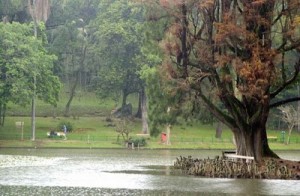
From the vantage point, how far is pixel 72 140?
75125mm

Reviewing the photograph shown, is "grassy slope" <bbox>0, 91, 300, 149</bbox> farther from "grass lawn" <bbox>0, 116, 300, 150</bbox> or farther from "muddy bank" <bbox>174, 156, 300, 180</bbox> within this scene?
"muddy bank" <bbox>174, 156, 300, 180</bbox>

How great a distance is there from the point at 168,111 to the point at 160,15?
47.6 feet

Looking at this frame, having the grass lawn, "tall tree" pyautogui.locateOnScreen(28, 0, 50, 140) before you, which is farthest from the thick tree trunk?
"tall tree" pyautogui.locateOnScreen(28, 0, 50, 140)

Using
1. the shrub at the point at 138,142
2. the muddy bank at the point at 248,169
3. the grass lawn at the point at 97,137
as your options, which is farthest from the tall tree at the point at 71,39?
the muddy bank at the point at 248,169

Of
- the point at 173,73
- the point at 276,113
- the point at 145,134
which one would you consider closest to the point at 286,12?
the point at 173,73

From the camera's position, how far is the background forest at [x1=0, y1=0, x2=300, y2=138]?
58375 millimetres

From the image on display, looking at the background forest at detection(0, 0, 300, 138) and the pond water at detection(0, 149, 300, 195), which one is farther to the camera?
the background forest at detection(0, 0, 300, 138)

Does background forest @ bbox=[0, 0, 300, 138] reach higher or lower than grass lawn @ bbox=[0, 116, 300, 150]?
higher

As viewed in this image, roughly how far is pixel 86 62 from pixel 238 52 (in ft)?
206

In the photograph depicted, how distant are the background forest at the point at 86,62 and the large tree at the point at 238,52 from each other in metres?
3.20

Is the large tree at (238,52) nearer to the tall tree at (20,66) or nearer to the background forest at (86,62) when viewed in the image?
the background forest at (86,62)

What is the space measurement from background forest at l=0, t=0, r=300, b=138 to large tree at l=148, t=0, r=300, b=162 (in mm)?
3202

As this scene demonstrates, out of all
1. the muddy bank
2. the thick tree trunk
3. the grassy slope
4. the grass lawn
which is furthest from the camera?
the grassy slope

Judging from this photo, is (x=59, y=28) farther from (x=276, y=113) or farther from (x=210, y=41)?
(x=210, y=41)
